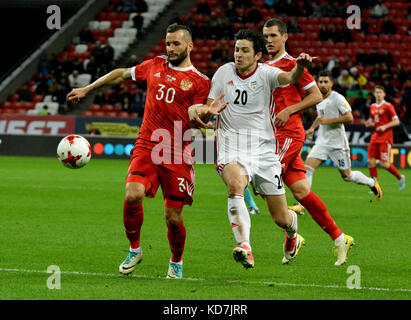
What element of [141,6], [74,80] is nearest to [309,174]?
[74,80]

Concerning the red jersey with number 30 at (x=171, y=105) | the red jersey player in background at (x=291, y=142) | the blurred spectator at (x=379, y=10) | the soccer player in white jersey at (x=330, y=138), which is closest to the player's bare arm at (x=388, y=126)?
the soccer player in white jersey at (x=330, y=138)

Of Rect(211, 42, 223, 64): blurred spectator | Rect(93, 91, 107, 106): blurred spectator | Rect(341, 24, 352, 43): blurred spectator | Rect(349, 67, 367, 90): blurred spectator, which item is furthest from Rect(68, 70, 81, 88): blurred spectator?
Rect(349, 67, 367, 90): blurred spectator

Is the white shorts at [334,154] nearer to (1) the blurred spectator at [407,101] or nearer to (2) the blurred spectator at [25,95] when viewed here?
(1) the blurred spectator at [407,101]

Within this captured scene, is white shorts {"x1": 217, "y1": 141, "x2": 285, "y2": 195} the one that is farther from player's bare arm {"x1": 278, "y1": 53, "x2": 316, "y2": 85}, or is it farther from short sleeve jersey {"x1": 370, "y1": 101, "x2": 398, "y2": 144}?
short sleeve jersey {"x1": 370, "y1": 101, "x2": 398, "y2": 144}

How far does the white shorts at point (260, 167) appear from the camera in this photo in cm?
689

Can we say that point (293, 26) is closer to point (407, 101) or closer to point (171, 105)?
point (407, 101)

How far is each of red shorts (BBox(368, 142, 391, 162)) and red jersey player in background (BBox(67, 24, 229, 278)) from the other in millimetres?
10994

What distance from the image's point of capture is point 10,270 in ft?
22.4

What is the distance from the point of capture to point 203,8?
3108 centimetres

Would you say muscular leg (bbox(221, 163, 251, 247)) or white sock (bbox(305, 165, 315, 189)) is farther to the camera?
white sock (bbox(305, 165, 315, 189))

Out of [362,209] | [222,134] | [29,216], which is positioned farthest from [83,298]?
[362,209]

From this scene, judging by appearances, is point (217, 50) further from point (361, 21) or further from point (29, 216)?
point (29, 216)

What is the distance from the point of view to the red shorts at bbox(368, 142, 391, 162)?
17.2m

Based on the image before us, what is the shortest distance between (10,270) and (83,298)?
145 centimetres
